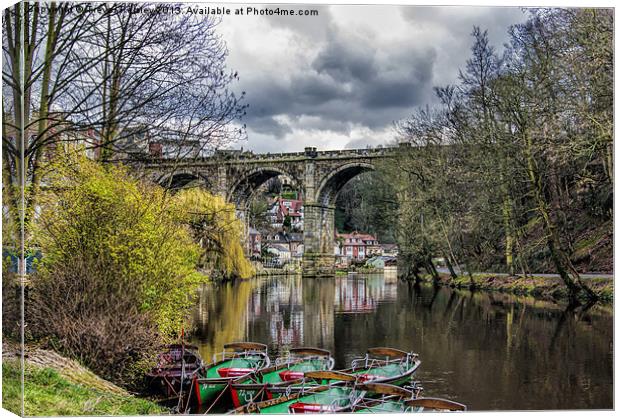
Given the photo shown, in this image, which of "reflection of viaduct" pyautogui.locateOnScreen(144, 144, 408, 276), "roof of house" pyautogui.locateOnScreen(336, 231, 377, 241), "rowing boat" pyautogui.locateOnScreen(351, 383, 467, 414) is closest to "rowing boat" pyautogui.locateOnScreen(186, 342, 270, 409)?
"rowing boat" pyautogui.locateOnScreen(351, 383, 467, 414)

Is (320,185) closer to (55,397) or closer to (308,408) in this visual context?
(308,408)

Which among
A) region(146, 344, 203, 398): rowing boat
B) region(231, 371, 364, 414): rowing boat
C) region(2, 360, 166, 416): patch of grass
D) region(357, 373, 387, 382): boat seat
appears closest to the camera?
region(2, 360, 166, 416): patch of grass

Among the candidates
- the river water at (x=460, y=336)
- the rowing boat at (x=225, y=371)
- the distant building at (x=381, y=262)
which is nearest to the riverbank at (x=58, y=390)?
the rowing boat at (x=225, y=371)

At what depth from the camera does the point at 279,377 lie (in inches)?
363

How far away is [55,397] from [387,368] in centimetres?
447

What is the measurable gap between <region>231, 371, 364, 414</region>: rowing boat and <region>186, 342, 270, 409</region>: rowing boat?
105 centimetres

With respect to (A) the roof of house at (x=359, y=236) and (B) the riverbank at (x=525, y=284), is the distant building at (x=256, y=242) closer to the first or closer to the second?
(A) the roof of house at (x=359, y=236)

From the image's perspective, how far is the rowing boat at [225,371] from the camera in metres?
8.52

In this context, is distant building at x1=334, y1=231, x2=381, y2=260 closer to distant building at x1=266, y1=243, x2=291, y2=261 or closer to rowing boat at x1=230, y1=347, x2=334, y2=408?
distant building at x1=266, y1=243, x2=291, y2=261

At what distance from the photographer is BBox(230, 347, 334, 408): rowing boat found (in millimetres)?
8219

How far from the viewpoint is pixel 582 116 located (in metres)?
10.6

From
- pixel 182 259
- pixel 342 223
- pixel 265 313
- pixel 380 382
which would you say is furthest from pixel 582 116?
pixel 342 223

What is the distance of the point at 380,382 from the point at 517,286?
14.1 meters

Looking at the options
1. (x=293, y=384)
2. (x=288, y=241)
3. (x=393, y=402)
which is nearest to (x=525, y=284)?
(x=293, y=384)
